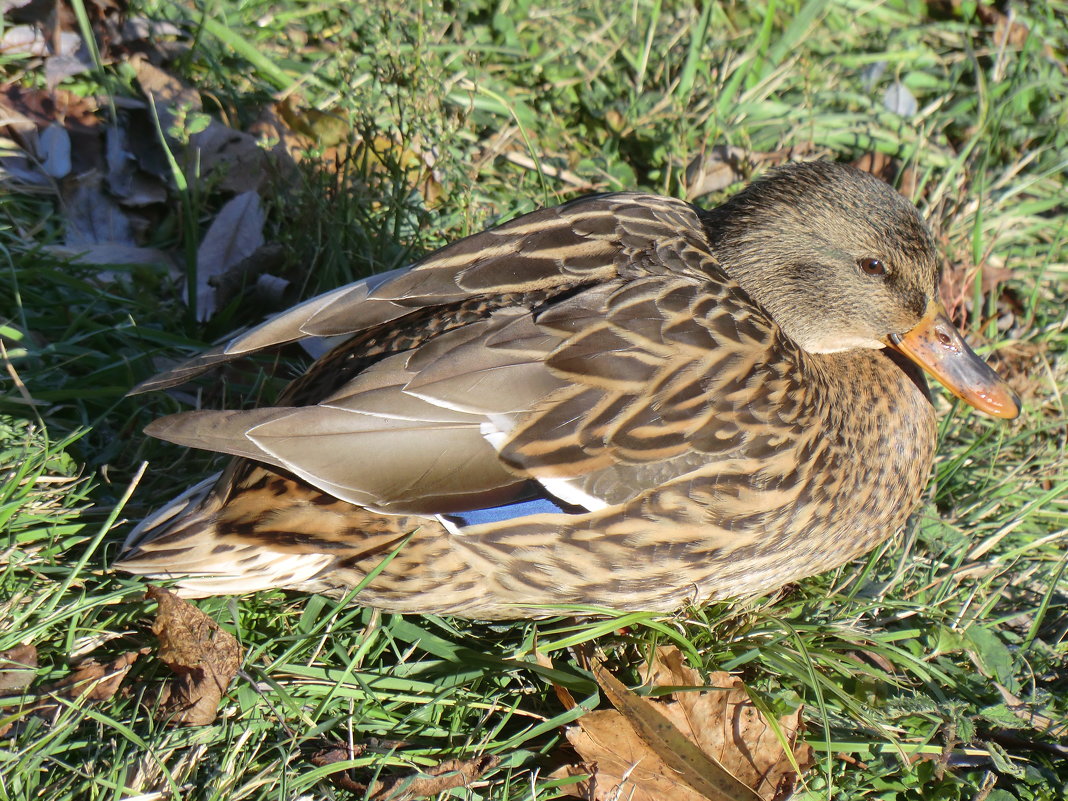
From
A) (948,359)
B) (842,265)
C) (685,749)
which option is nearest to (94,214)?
(842,265)

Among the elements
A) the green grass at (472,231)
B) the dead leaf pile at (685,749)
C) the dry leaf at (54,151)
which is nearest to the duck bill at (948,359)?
the green grass at (472,231)

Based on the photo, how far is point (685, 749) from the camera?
276cm

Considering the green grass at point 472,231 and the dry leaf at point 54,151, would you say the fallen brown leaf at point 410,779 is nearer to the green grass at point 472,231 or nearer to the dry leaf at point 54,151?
the green grass at point 472,231

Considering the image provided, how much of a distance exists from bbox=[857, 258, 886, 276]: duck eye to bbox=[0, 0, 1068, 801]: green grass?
0.91m

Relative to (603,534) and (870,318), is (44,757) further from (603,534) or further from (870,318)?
(870,318)

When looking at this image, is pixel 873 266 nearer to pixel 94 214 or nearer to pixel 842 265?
pixel 842 265

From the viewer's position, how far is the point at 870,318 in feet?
11.0

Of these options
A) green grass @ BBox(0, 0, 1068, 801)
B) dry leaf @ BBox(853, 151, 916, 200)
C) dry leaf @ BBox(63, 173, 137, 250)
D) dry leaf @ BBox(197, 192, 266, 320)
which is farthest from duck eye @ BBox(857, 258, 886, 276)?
dry leaf @ BBox(63, 173, 137, 250)

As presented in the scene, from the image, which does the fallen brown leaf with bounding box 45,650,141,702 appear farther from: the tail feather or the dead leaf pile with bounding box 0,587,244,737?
the tail feather

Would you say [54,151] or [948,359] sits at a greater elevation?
[54,151]

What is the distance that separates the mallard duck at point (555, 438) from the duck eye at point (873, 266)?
45mm

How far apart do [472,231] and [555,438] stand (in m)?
1.63

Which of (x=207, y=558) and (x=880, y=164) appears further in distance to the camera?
(x=880, y=164)

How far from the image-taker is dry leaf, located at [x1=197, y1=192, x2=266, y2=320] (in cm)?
385
